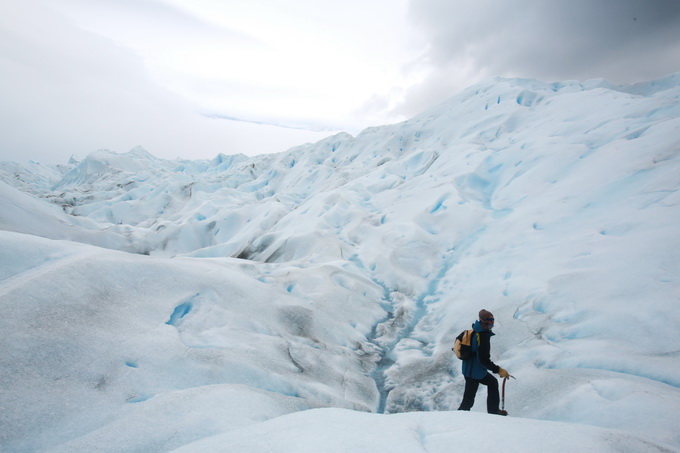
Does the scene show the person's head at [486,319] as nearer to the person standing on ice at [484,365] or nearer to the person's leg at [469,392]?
the person standing on ice at [484,365]

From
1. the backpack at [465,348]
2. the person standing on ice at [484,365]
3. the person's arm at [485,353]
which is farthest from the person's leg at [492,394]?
the backpack at [465,348]

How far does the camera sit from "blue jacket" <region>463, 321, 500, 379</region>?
390 centimetres

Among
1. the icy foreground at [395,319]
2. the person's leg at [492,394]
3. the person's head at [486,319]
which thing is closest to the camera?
the icy foreground at [395,319]

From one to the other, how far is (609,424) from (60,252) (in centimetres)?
822

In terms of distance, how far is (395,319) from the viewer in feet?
27.8

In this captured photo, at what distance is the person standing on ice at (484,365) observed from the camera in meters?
3.85

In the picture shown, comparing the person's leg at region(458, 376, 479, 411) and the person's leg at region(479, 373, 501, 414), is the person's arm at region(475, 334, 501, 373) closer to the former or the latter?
the person's leg at region(479, 373, 501, 414)

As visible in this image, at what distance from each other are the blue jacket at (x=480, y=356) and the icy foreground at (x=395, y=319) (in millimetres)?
780

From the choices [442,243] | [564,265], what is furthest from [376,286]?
[564,265]

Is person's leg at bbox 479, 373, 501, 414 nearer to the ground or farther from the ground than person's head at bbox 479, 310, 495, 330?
nearer to the ground

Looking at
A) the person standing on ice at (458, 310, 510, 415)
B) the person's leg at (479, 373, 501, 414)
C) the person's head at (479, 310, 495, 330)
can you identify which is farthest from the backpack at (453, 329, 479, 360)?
the person's leg at (479, 373, 501, 414)

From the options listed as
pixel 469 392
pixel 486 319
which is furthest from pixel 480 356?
pixel 469 392

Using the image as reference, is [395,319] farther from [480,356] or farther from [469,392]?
[480,356]

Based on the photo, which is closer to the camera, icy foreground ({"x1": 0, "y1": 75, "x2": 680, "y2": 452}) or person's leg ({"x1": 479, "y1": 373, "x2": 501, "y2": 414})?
icy foreground ({"x1": 0, "y1": 75, "x2": 680, "y2": 452})
